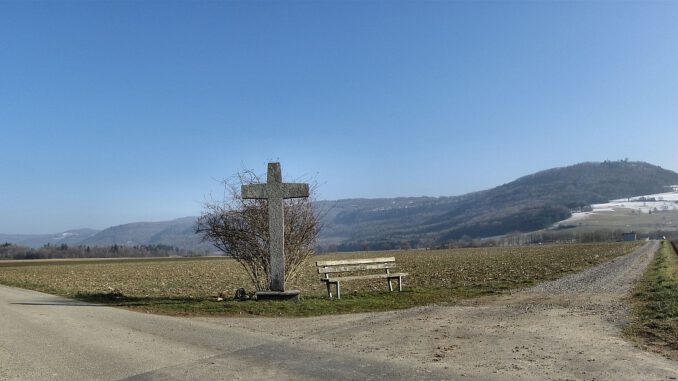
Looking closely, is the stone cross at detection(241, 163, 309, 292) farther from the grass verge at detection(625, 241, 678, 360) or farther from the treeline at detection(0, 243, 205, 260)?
the treeline at detection(0, 243, 205, 260)

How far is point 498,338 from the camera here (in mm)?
8328

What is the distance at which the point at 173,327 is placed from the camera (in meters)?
10.3

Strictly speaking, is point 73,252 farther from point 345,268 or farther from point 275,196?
point 275,196

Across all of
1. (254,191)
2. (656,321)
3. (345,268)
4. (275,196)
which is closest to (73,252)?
(345,268)

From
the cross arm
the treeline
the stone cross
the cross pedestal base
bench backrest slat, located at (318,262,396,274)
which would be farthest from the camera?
the treeline

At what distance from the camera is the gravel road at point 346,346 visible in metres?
6.47

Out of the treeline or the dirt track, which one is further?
the treeline

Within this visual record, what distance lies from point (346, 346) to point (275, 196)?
22.6 ft

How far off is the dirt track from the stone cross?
3.35m

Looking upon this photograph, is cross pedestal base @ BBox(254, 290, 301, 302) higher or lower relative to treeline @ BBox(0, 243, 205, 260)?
lower

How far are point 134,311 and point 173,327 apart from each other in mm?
3340

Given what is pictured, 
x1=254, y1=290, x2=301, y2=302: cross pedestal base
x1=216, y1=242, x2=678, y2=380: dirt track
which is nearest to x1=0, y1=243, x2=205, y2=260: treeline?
x1=254, y1=290, x2=301, y2=302: cross pedestal base

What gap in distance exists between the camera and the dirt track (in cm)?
639

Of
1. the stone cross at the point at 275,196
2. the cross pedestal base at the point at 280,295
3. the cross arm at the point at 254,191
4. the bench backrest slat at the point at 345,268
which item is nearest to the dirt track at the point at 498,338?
the cross pedestal base at the point at 280,295
